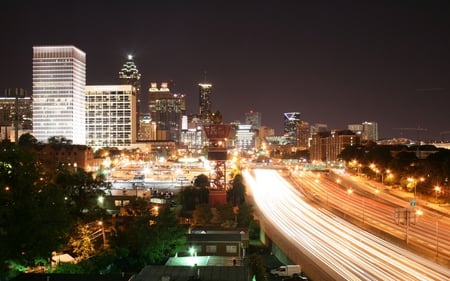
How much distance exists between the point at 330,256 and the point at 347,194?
33603mm

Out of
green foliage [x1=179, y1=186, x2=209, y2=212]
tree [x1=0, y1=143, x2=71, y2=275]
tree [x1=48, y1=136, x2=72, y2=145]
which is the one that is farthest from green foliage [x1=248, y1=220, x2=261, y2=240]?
tree [x1=48, y1=136, x2=72, y2=145]

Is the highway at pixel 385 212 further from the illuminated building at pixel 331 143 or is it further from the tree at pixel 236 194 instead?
the illuminated building at pixel 331 143

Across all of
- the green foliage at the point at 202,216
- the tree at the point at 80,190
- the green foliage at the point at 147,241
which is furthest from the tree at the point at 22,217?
the green foliage at the point at 202,216

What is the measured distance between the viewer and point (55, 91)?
12744 cm

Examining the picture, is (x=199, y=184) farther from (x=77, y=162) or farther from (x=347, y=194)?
(x=77, y=162)

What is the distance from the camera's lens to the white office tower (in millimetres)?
125875

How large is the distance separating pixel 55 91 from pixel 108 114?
25999 mm

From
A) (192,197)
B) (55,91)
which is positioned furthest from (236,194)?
(55,91)

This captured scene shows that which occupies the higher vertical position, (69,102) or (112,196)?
(69,102)

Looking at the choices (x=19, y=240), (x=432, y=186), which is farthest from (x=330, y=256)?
(x=432, y=186)

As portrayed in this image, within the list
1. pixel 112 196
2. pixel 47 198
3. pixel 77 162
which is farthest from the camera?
pixel 77 162

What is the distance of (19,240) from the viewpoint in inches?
779

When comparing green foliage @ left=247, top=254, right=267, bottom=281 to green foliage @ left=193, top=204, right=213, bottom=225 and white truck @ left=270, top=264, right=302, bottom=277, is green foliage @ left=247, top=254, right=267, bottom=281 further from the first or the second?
green foliage @ left=193, top=204, right=213, bottom=225

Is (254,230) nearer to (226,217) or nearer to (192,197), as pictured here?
(226,217)
